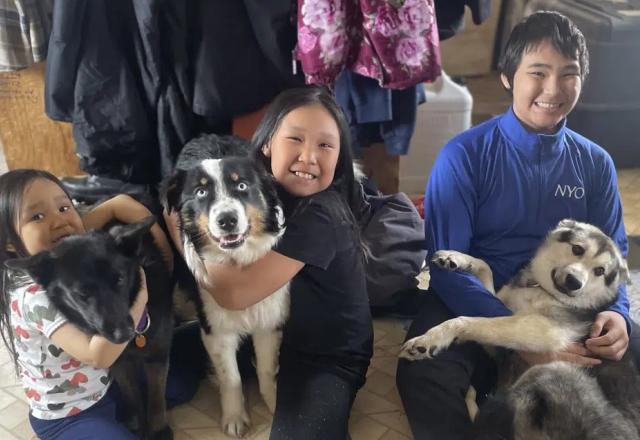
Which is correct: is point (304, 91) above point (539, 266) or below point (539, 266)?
above

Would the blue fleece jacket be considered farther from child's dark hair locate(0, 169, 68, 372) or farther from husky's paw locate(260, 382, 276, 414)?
child's dark hair locate(0, 169, 68, 372)

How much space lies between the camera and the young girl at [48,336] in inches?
57.3

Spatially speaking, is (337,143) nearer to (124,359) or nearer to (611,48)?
(124,359)

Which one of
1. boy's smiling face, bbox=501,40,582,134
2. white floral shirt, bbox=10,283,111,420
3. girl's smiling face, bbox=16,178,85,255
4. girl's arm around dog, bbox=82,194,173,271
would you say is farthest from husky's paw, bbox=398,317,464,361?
girl's smiling face, bbox=16,178,85,255

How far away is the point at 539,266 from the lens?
70.6 inches

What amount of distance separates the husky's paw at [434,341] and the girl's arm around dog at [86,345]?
2.64 ft

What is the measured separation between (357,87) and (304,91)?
2.23ft

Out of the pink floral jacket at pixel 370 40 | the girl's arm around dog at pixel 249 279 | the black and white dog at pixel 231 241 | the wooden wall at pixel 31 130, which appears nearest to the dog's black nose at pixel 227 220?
the black and white dog at pixel 231 241

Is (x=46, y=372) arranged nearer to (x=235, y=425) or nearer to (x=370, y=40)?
(x=235, y=425)

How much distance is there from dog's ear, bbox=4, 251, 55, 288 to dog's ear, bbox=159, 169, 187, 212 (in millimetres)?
345

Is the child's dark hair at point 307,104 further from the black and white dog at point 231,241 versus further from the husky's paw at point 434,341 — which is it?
the husky's paw at point 434,341

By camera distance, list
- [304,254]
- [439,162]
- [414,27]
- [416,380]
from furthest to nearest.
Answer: [414,27]
[439,162]
[416,380]
[304,254]

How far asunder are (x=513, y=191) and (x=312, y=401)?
0.90 meters

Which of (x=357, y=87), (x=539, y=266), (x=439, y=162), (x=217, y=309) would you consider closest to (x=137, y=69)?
(x=357, y=87)
